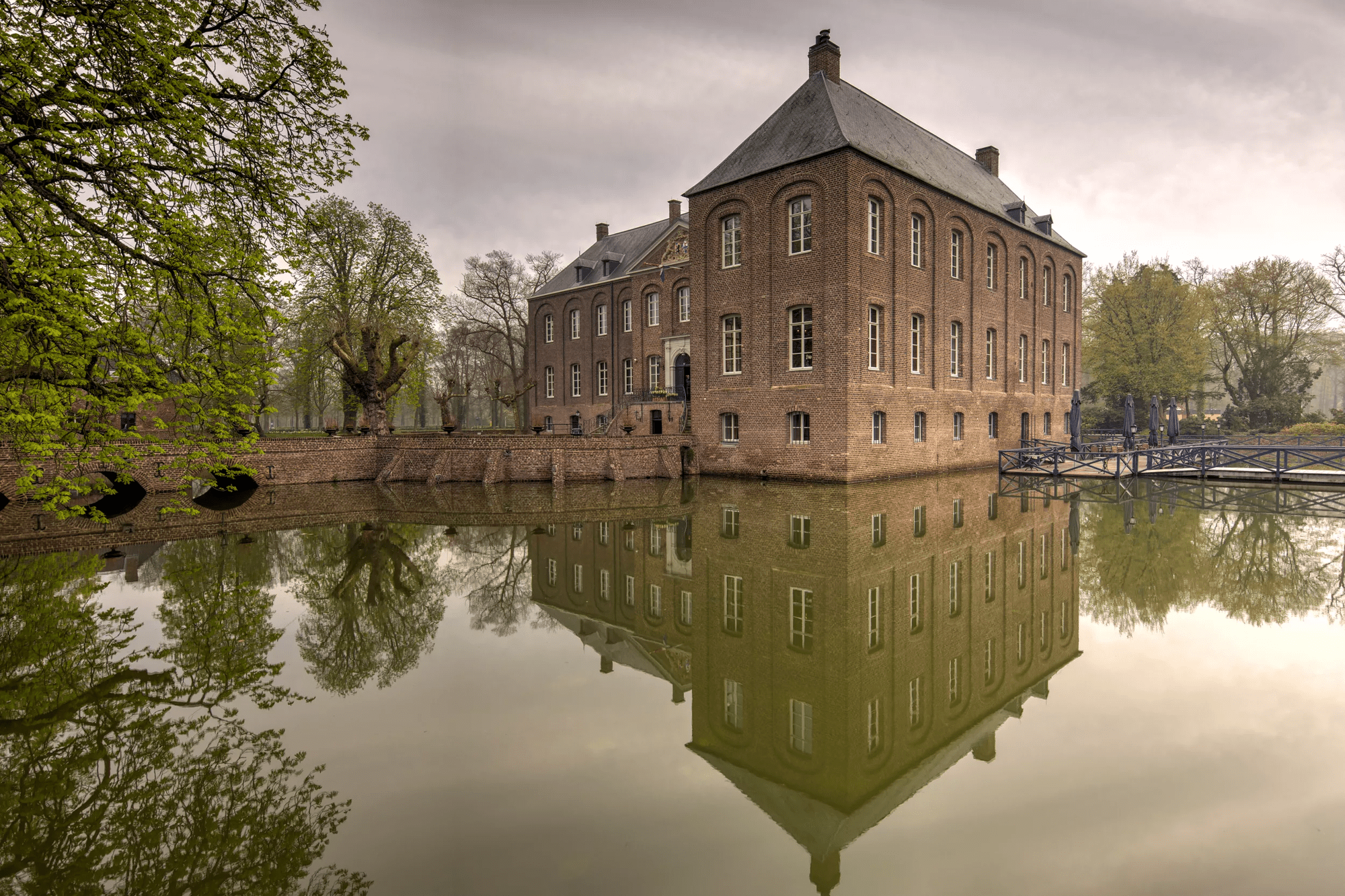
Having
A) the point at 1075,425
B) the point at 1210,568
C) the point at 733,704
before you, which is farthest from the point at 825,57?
the point at 733,704

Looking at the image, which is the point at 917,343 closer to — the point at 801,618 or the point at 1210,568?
the point at 1210,568

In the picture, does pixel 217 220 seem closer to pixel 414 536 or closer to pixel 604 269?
pixel 414 536

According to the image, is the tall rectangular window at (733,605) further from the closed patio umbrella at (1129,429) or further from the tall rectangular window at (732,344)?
the closed patio umbrella at (1129,429)

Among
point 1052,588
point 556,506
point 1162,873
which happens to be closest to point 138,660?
point 1162,873

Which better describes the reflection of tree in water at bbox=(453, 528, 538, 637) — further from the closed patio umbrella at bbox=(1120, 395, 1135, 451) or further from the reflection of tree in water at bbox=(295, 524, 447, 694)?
the closed patio umbrella at bbox=(1120, 395, 1135, 451)

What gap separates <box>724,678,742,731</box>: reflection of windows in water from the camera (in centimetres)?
414

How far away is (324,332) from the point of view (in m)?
29.0

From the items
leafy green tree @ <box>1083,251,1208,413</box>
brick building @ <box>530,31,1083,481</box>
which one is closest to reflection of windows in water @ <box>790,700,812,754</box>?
brick building @ <box>530,31,1083,481</box>

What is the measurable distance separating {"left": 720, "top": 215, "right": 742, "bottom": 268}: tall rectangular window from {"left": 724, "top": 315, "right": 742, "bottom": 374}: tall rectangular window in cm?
176

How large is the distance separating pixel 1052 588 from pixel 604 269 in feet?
96.1

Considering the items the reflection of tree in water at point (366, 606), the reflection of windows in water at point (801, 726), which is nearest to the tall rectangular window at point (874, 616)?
the reflection of windows in water at point (801, 726)

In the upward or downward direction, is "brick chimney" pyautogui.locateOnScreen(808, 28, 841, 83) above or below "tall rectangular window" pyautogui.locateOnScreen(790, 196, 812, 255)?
above

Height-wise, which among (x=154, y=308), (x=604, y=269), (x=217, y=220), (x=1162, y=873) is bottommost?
(x=1162, y=873)

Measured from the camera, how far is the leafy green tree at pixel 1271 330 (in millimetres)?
→ 36719
